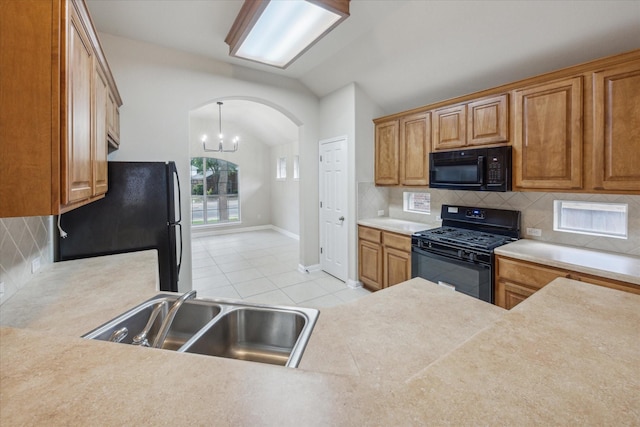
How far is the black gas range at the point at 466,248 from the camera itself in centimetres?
242

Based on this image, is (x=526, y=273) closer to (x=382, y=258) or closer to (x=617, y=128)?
(x=617, y=128)

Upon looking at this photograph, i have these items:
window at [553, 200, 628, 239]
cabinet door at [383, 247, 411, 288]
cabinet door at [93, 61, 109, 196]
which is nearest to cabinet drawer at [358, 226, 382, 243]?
cabinet door at [383, 247, 411, 288]

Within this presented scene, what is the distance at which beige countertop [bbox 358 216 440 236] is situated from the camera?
10.6 feet

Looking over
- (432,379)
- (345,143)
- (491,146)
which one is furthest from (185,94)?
(432,379)

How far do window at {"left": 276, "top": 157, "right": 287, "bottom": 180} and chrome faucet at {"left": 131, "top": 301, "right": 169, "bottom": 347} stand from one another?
21.2ft

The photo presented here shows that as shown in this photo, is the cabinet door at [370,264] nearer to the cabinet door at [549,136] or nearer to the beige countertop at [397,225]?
the beige countertop at [397,225]

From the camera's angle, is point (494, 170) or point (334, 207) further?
point (334, 207)

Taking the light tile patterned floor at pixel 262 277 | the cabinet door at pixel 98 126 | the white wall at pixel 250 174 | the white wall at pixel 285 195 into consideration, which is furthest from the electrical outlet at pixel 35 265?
the white wall at pixel 250 174

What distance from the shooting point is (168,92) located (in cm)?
320

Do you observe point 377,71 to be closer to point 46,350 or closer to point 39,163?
point 39,163

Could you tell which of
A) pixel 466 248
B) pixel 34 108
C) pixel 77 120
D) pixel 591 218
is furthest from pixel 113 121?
pixel 591 218

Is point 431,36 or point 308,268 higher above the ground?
point 431,36

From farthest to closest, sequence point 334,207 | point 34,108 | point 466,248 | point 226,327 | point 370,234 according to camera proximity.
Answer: point 334,207, point 370,234, point 466,248, point 226,327, point 34,108

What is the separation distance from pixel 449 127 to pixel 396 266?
1652 millimetres
